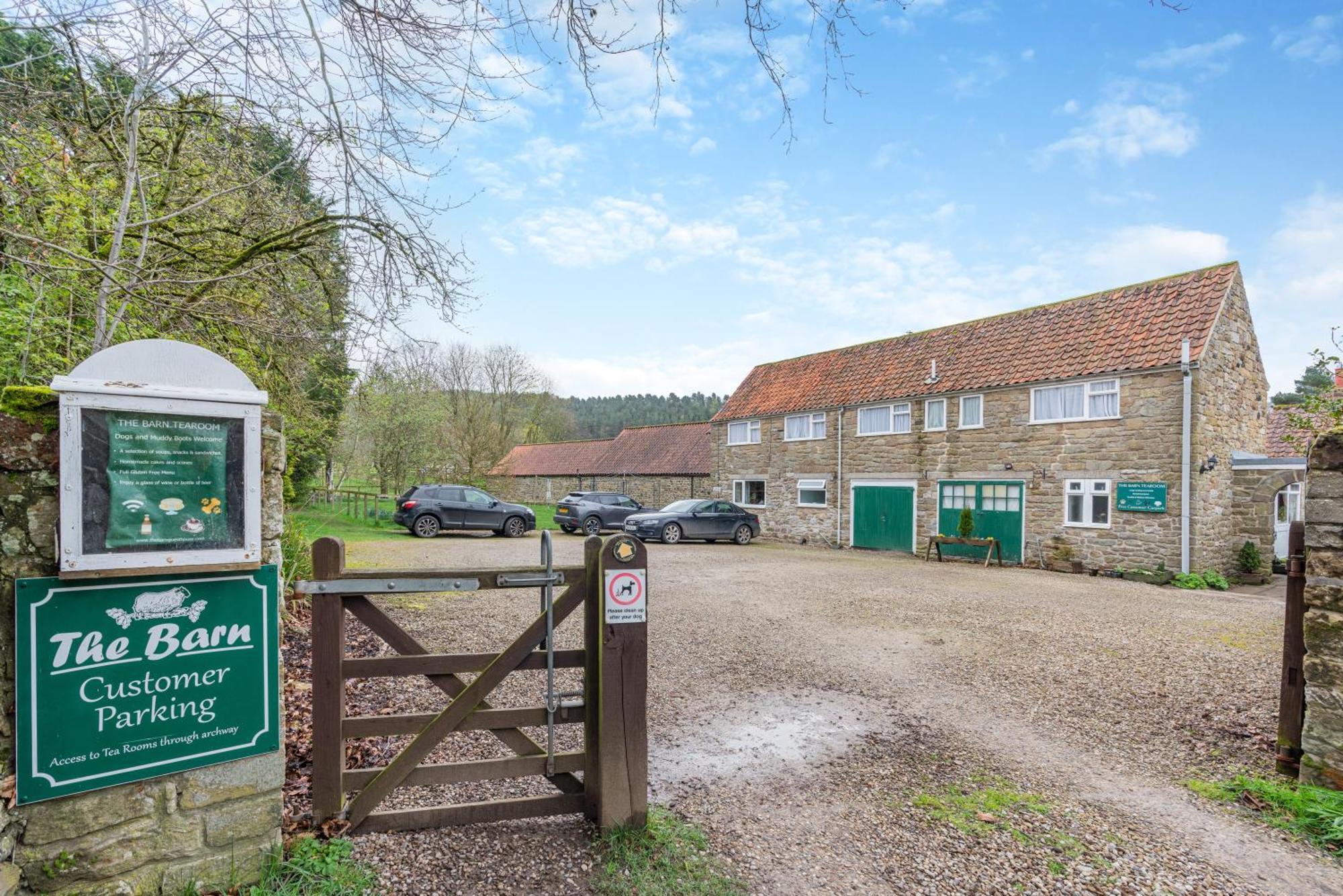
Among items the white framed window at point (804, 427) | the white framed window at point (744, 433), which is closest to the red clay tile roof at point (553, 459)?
the white framed window at point (744, 433)

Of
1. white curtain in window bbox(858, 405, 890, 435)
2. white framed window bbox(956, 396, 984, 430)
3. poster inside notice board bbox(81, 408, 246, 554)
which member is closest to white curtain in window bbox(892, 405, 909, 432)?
white curtain in window bbox(858, 405, 890, 435)

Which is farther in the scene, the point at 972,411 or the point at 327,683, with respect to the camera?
the point at 972,411

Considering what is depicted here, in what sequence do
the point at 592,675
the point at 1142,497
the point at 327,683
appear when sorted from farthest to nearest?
the point at 1142,497 → the point at 592,675 → the point at 327,683

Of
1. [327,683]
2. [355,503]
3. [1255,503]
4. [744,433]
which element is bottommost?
[355,503]

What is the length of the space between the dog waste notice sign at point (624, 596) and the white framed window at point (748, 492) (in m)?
20.1

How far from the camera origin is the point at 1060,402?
51.1ft

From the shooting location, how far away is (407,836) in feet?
10.3

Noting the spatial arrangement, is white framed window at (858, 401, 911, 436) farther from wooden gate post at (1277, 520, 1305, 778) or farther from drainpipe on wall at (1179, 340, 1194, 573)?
wooden gate post at (1277, 520, 1305, 778)

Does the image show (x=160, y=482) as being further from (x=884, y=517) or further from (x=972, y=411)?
(x=884, y=517)

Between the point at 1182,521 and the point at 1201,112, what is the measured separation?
364 inches

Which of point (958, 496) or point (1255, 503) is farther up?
point (1255, 503)

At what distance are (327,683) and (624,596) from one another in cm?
138

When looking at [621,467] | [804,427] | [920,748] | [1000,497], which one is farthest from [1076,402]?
[621,467]

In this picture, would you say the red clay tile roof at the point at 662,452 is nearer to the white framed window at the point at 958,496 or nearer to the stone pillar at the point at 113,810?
the white framed window at the point at 958,496
